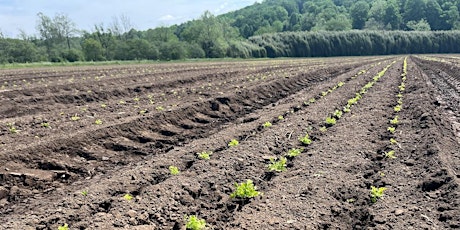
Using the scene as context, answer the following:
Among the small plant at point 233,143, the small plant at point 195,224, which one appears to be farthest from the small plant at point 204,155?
the small plant at point 195,224

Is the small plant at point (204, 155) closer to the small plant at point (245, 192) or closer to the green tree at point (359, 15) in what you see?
the small plant at point (245, 192)

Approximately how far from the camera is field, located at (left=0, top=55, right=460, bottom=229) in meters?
5.73

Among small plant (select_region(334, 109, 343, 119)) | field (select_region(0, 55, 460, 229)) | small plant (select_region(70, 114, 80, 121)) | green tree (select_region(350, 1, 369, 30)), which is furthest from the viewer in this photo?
green tree (select_region(350, 1, 369, 30))

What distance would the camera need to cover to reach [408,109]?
41.6 feet

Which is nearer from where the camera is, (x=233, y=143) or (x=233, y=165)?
(x=233, y=165)

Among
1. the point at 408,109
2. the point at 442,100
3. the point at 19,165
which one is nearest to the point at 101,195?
the point at 19,165

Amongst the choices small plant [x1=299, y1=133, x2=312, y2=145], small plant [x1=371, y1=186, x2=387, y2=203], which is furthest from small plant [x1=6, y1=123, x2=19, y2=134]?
small plant [x1=371, y1=186, x2=387, y2=203]

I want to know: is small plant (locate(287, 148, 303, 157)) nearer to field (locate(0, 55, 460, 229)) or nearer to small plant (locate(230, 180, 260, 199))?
field (locate(0, 55, 460, 229))

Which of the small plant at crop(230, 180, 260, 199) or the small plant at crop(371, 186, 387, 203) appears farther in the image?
the small plant at crop(230, 180, 260, 199)

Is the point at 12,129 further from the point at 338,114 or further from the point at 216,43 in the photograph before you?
the point at 216,43

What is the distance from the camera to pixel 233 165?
25.7 ft

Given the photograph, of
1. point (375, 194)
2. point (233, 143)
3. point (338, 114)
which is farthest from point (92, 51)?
point (375, 194)

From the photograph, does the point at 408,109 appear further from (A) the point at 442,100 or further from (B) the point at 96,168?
(B) the point at 96,168

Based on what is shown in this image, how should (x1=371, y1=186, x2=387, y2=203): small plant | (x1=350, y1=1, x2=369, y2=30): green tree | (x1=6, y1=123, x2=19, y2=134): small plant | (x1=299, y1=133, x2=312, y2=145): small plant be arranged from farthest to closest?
(x1=350, y1=1, x2=369, y2=30): green tree
(x1=6, y1=123, x2=19, y2=134): small plant
(x1=299, y1=133, x2=312, y2=145): small plant
(x1=371, y1=186, x2=387, y2=203): small plant
